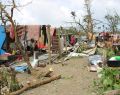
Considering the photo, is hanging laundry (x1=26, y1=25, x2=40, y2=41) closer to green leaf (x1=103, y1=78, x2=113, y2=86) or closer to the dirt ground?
the dirt ground

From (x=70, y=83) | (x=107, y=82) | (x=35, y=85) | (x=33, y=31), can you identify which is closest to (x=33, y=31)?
(x=33, y=31)

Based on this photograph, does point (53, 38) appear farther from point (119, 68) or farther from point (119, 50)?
point (119, 68)

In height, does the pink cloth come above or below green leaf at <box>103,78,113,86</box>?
above

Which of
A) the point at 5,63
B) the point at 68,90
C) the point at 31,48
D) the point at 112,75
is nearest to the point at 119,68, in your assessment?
the point at 112,75

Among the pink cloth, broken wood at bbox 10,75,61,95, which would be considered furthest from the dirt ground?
the pink cloth

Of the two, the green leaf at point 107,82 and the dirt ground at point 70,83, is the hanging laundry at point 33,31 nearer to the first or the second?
the dirt ground at point 70,83

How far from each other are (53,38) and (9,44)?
247 centimetres

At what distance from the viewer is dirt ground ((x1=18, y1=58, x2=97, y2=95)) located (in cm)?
1030

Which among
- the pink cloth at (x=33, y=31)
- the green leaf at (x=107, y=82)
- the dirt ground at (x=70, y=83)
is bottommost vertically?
the dirt ground at (x=70, y=83)

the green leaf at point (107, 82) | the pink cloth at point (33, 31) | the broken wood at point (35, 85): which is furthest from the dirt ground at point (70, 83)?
the pink cloth at point (33, 31)

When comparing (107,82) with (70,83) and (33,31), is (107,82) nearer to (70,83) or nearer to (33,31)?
(70,83)

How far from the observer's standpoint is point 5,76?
11.2m

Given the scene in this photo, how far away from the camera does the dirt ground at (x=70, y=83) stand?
1030cm

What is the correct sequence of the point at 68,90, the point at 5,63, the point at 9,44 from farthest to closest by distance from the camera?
the point at 9,44 < the point at 5,63 < the point at 68,90
